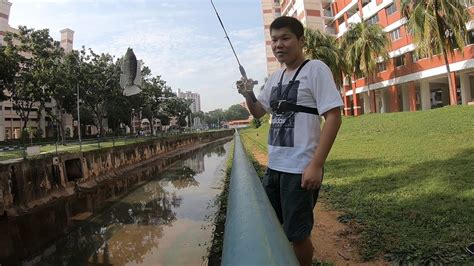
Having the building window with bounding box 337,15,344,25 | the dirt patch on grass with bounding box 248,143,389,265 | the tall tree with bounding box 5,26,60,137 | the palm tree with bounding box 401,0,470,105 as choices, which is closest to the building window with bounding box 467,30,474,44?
the palm tree with bounding box 401,0,470,105

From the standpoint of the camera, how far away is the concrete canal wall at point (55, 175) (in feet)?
37.9

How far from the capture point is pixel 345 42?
116ft

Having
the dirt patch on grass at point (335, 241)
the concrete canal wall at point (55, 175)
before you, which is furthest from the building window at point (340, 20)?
the dirt patch on grass at point (335, 241)

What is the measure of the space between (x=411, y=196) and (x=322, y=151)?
15.7 feet

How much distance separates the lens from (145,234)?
949cm

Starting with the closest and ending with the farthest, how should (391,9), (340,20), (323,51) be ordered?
1. (323,51)
2. (391,9)
3. (340,20)

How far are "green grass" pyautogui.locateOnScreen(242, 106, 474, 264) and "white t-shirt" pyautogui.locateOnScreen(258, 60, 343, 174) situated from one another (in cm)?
207

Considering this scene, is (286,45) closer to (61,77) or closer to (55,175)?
(55,175)

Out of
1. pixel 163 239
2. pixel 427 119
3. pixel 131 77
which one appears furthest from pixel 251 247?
pixel 131 77

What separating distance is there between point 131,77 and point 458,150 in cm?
1629

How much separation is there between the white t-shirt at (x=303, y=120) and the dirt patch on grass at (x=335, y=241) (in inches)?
79.7

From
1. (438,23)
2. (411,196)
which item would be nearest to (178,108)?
(438,23)

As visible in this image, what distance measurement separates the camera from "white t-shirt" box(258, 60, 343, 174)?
250 centimetres

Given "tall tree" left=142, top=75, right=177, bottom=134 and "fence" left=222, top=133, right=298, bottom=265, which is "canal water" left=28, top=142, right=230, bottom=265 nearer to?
"fence" left=222, top=133, right=298, bottom=265
